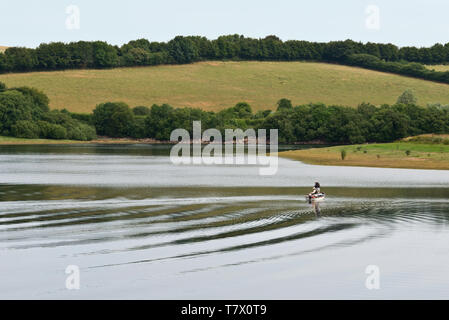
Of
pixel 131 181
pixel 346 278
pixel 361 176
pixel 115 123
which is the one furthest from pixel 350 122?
pixel 346 278

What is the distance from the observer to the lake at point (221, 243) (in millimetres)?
19250

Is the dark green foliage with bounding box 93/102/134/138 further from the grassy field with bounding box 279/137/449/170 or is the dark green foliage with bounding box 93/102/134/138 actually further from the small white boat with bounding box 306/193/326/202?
the small white boat with bounding box 306/193/326/202

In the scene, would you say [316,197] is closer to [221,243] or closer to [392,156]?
[221,243]

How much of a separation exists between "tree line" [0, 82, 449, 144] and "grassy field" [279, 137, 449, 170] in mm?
59946

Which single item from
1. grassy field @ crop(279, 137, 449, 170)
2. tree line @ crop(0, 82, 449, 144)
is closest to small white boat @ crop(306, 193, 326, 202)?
grassy field @ crop(279, 137, 449, 170)

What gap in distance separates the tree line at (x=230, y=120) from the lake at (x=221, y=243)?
11702 cm

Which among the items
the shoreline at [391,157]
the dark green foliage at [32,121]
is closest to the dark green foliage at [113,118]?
the dark green foliage at [32,121]

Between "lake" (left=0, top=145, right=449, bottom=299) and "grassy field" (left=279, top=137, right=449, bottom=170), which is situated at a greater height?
"lake" (left=0, top=145, right=449, bottom=299)

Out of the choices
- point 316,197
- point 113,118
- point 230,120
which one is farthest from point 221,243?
point 230,120

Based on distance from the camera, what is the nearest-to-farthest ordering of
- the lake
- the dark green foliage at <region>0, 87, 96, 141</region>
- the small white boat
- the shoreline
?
the lake < the small white boat < the shoreline < the dark green foliage at <region>0, 87, 96, 141</region>

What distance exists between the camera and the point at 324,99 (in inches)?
7864

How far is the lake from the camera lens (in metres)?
19.2

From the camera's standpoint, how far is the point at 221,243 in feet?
82.4

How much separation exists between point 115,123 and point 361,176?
130 m
